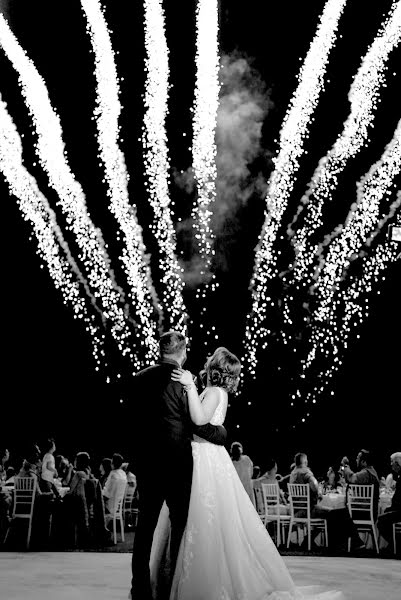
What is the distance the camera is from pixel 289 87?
46.5 feet

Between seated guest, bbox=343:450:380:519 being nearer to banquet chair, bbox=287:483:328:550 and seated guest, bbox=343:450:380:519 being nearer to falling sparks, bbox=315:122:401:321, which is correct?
banquet chair, bbox=287:483:328:550

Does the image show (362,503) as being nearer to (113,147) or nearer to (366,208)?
(366,208)

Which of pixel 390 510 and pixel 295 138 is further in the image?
pixel 295 138

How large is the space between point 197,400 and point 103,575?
106 inches

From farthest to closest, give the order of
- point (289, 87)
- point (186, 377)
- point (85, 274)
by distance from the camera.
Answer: point (85, 274), point (289, 87), point (186, 377)

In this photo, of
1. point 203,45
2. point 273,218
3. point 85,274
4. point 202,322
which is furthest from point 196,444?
point 202,322

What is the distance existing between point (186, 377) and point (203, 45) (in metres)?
9.48

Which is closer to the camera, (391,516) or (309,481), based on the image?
(391,516)

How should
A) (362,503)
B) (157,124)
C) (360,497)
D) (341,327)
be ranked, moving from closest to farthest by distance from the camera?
(362,503), (360,497), (157,124), (341,327)

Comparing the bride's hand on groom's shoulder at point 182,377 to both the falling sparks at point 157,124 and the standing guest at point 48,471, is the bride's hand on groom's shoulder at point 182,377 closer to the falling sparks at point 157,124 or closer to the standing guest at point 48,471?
the standing guest at point 48,471

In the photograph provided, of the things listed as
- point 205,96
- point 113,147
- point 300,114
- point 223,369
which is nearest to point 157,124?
point 113,147

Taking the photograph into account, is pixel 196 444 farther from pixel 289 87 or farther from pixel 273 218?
pixel 273 218

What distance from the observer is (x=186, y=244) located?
20312 mm

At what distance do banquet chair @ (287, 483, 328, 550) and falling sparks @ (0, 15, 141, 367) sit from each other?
288 inches
